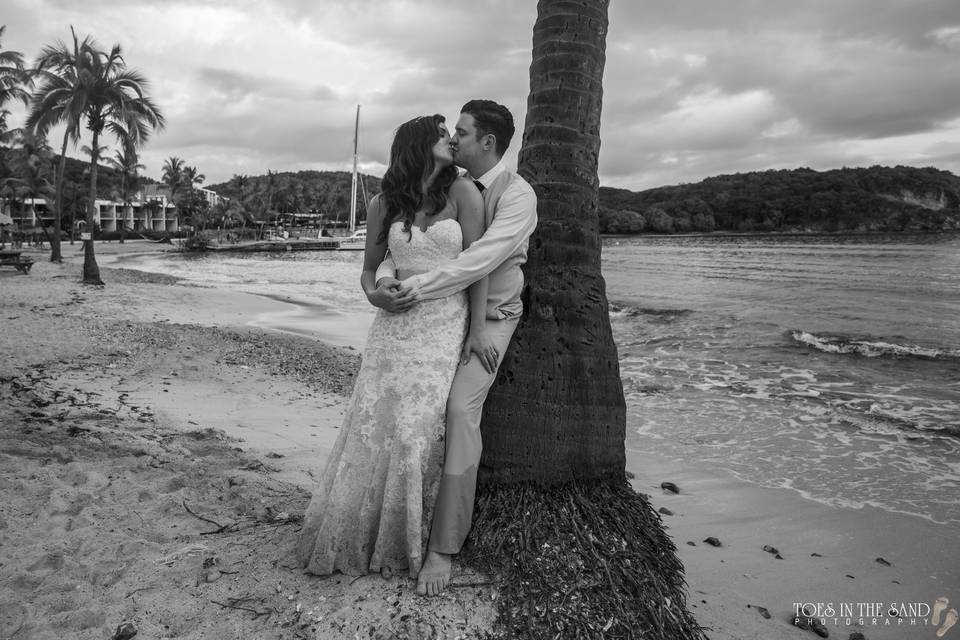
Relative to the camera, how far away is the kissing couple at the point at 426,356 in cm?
277

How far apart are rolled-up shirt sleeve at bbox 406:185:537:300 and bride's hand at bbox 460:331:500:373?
0.79 feet

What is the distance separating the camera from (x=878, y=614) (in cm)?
381

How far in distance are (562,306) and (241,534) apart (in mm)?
2199

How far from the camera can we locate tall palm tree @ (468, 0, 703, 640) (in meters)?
2.94

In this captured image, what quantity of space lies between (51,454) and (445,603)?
356 centimetres

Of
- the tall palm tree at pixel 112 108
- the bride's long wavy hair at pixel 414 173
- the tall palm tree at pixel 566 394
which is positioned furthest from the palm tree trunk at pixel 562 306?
the tall palm tree at pixel 112 108

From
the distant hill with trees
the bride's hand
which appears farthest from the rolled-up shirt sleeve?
the distant hill with trees

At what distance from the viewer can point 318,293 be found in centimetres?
2512

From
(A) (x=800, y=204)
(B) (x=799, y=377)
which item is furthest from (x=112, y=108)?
(A) (x=800, y=204)

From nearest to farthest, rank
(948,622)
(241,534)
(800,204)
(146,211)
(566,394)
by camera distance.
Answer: (566,394) → (241,534) → (948,622) → (800,204) → (146,211)

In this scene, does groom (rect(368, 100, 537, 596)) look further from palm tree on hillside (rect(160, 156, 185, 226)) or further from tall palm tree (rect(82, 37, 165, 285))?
palm tree on hillside (rect(160, 156, 185, 226))

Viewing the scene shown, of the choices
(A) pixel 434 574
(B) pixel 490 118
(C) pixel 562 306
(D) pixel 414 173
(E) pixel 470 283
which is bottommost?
(A) pixel 434 574


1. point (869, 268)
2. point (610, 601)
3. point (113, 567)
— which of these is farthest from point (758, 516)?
point (869, 268)

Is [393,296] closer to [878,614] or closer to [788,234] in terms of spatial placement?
[878,614]
